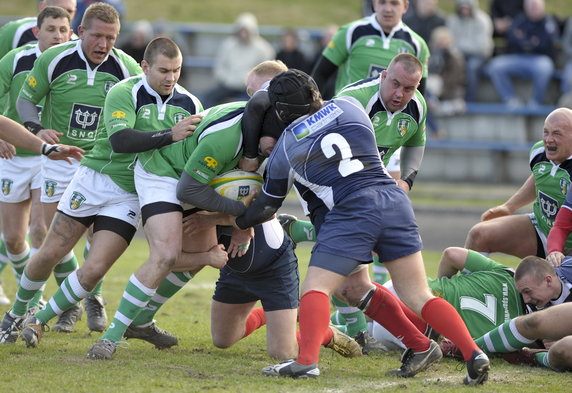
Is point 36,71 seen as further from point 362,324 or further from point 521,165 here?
point 521,165

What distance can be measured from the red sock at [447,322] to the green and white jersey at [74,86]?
3187 millimetres

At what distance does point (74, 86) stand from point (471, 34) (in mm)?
13045

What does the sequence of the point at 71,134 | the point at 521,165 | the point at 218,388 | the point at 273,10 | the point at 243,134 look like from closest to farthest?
1. the point at 218,388
2. the point at 243,134
3. the point at 71,134
4. the point at 521,165
5. the point at 273,10

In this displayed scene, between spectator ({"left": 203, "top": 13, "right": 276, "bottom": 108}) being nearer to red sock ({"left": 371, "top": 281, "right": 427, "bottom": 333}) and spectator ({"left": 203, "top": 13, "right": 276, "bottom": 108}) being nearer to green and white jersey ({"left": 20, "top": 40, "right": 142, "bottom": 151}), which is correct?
green and white jersey ({"left": 20, "top": 40, "right": 142, "bottom": 151})

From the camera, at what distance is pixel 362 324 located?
7.75 m

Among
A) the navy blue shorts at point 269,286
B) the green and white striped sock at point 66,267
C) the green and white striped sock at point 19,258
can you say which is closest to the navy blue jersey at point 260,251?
the navy blue shorts at point 269,286

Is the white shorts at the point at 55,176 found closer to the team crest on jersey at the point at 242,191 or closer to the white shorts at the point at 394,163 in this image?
the team crest on jersey at the point at 242,191

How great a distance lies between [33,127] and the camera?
7.83 metres

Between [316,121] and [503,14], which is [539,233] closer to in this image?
[316,121]

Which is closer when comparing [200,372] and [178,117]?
[200,372]

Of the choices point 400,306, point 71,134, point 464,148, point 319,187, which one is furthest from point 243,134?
point 464,148

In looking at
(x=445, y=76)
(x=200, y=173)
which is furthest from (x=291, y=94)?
(x=445, y=76)

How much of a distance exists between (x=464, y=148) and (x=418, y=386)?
14.7m

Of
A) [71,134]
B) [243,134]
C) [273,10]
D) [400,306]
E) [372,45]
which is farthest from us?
[273,10]
